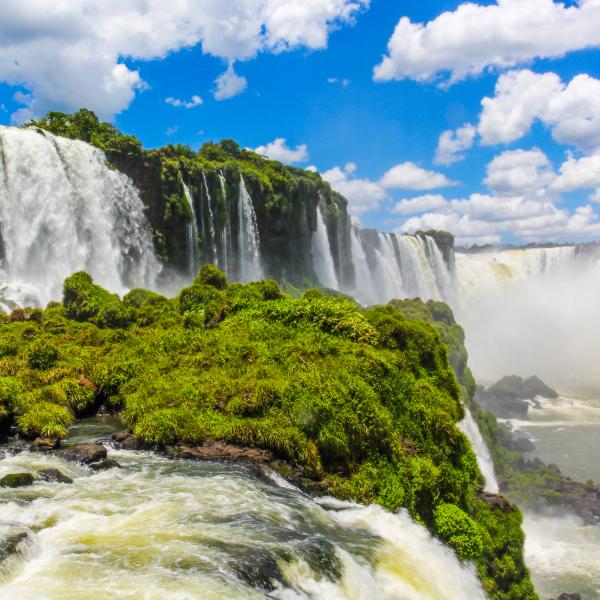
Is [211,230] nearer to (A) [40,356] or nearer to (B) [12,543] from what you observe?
(A) [40,356]

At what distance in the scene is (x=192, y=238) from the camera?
149 ft

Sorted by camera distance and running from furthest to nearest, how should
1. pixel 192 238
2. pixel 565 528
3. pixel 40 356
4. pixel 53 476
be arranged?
pixel 192 238, pixel 565 528, pixel 40 356, pixel 53 476

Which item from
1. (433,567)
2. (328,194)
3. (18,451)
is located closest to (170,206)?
(328,194)

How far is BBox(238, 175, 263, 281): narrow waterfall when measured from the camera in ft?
165

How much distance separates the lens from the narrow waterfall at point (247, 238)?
50.3 meters

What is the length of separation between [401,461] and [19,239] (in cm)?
2960

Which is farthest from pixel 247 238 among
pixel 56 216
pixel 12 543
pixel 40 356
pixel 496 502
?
pixel 12 543

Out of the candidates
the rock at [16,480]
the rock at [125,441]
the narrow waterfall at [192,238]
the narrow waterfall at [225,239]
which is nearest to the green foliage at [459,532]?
the rock at [125,441]

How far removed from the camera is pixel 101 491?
8.28 metres

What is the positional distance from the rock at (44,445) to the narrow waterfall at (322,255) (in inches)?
2208

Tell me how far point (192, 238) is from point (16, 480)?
125 ft

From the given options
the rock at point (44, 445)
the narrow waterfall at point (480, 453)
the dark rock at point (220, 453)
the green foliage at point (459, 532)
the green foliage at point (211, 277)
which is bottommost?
the narrow waterfall at point (480, 453)

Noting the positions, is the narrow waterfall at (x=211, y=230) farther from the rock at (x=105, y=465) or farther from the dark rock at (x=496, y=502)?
the rock at (x=105, y=465)

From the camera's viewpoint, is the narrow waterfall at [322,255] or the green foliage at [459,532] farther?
the narrow waterfall at [322,255]
